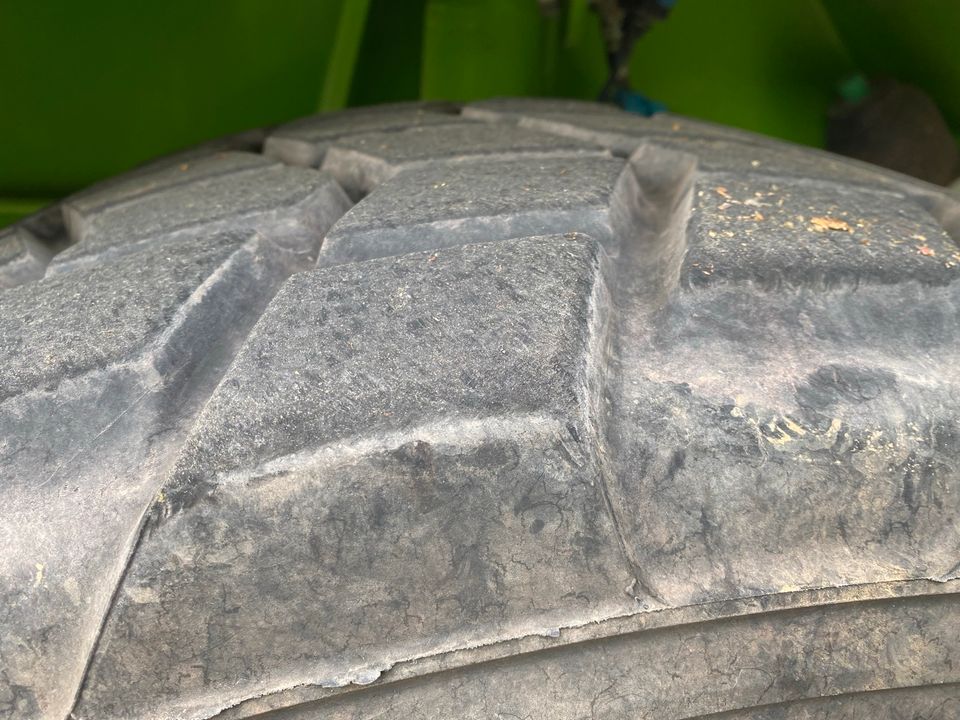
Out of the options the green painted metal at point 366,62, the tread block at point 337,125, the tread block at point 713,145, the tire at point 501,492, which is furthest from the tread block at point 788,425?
the green painted metal at point 366,62

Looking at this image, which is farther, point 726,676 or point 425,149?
point 425,149

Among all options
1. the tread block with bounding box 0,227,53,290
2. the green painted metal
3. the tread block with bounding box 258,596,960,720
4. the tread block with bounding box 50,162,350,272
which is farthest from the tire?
the green painted metal

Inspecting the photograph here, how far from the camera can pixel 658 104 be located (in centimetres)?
131

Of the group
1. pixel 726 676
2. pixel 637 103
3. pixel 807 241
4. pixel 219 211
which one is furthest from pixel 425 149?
pixel 637 103

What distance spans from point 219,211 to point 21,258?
232 millimetres

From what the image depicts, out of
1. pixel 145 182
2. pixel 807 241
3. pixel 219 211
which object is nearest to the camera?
pixel 807 241

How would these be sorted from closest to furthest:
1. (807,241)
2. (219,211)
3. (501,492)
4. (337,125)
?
(501,492) < (807,241) < (219,211) < (337,125)

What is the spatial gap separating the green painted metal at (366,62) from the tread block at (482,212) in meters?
0.52

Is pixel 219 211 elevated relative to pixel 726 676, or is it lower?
elevated

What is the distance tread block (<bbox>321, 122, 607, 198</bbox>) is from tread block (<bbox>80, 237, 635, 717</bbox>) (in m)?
0.35

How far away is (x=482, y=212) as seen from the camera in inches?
22.8

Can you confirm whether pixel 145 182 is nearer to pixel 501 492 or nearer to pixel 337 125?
pixel 337 125

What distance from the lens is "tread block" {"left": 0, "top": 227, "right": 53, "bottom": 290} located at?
750mm

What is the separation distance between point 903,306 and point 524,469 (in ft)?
0.85
